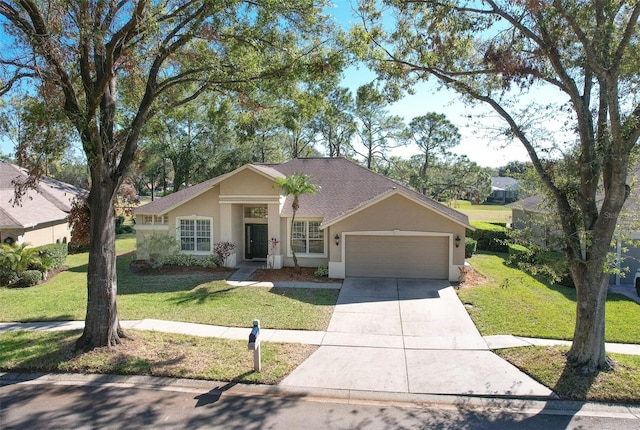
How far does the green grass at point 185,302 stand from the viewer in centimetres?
1202

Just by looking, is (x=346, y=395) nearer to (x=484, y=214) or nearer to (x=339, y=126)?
(x=339, y=126)

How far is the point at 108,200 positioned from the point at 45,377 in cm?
383

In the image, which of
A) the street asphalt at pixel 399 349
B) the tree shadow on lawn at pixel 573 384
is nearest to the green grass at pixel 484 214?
the street asphalt at pixel 399 349

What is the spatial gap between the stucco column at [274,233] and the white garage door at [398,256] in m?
3.53

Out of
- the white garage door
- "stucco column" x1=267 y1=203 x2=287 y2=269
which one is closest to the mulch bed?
"stucco column" x1=267 y1=203 x2=287 y2=269

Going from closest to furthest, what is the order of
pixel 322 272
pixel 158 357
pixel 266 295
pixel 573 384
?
pixel 573 384
pixel 158 357
pixel 266 295
pixel 322 272

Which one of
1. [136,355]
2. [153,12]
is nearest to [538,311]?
[136,355]

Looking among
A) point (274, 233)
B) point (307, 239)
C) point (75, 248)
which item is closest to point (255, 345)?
point (274, 233)

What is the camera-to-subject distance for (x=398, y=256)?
1762 cm

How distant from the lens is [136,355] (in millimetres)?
9117

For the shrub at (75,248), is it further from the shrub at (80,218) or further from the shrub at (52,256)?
the shrub at (80,218)

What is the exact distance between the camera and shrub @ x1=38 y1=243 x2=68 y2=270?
58.6 feet

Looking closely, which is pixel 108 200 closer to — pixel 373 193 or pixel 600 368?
pixel 600 368

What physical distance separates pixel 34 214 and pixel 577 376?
84.6 feet
